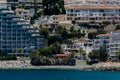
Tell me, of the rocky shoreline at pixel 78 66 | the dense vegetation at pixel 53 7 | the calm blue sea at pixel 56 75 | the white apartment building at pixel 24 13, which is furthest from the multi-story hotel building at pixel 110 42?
the white apartment building at pixel 24 13

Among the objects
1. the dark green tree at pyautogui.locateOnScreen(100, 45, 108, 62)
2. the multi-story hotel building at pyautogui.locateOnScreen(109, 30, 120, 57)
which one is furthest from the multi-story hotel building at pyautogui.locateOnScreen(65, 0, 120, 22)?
the dark green tree at pyautogui.locateOnScreen(100, 45, 108, 62)

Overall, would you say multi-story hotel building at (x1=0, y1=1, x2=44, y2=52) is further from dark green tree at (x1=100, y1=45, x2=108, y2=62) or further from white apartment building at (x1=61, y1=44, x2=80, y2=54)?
dark green tree at (x1=100, y1=45, x2=108, y2=62)

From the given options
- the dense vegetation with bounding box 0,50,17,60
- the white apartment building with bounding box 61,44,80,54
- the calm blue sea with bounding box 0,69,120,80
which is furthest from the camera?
the white apartment building with bounding box 61,44,80,54

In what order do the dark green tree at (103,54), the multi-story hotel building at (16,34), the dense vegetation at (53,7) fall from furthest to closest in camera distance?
1. the dense vegetation at (53,7)
2. the multi-story hotel building at (16,34)
3. the dark green tree at (103,54)

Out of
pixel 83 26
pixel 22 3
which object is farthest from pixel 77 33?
pixel 22 3

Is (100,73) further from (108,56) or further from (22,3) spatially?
(22,3)

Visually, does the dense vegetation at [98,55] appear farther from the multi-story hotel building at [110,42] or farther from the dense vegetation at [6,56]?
the dense vegetation at [6,56]
